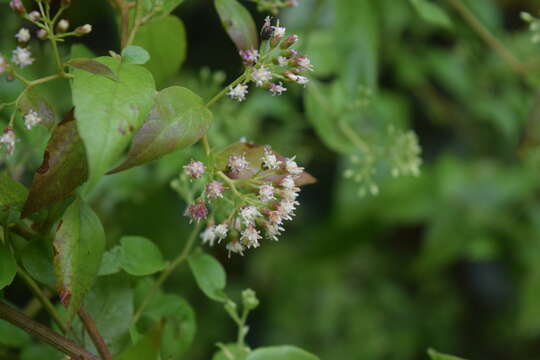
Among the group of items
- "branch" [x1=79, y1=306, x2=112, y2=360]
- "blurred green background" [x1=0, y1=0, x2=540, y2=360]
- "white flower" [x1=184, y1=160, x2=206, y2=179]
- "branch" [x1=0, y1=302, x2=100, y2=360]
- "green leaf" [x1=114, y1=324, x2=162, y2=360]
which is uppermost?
"white flower" [x1=184, y1=160, x2=206, y2=179]

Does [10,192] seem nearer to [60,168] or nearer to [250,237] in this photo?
[60,168]

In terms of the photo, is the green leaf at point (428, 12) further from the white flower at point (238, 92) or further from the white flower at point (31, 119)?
the white flower at point (31, 119)

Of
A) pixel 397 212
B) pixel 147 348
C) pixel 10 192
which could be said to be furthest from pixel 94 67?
pixel 397 212

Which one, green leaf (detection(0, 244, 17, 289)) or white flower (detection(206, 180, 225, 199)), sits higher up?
white flower (detection(206, 180, 225, 199))

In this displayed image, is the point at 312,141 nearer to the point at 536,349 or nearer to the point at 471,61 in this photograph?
the point at 471,61

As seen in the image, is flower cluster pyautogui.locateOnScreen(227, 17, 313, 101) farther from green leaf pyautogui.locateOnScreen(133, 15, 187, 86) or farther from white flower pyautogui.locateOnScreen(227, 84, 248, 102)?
green leaf pyautogui.locateOnScreen(133, 15, 187, 86)

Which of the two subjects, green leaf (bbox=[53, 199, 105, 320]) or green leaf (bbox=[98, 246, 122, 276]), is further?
green leaf (bbox=[98, 246, 122, 276])

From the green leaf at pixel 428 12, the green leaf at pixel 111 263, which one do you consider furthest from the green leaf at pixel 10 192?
the green leaf at pixel 428 12

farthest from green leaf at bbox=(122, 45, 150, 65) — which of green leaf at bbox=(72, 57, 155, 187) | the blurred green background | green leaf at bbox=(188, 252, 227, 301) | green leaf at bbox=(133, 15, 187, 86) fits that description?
the blurred green background
